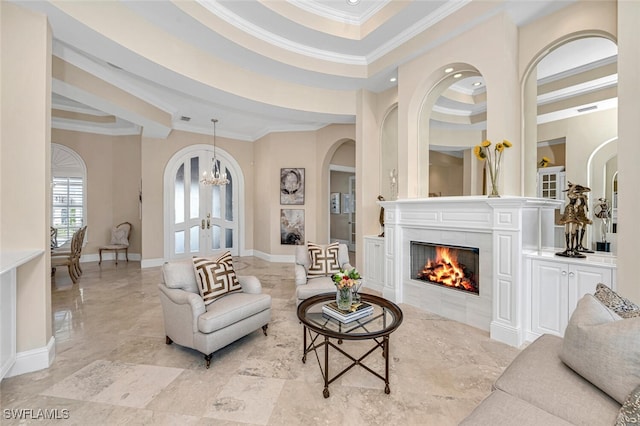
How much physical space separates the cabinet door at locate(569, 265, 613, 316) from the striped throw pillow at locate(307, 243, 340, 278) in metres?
2.46

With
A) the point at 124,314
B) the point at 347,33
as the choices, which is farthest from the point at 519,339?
the point at 124,314

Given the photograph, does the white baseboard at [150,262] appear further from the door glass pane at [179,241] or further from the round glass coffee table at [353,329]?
the round glass coffee table at [353,329]

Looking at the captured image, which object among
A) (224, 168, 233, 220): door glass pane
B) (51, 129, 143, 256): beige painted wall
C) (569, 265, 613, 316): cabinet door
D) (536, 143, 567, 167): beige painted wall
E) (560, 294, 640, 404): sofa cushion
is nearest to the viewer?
(560, 294, 640, 404): sofa cushion

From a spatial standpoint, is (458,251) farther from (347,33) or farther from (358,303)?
(347,33)

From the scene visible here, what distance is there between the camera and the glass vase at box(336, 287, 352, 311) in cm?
Result: 230

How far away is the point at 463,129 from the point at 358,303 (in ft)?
17.2

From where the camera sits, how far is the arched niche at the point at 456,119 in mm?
3773

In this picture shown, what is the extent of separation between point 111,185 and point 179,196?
191cm

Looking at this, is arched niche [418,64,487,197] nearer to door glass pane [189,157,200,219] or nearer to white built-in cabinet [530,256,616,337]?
white built-in cabinet [530,256,616,337]

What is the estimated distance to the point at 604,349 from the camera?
1.17m

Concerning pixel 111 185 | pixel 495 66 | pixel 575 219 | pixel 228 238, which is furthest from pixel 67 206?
pixel 575 219

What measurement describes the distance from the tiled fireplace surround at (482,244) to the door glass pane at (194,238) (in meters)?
5.11

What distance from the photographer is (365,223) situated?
4.70 meters

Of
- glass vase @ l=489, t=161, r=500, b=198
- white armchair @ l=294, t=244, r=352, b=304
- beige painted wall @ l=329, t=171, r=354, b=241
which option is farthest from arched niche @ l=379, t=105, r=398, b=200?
beige painted wall @ l=329, t=171, r=354, b=241
